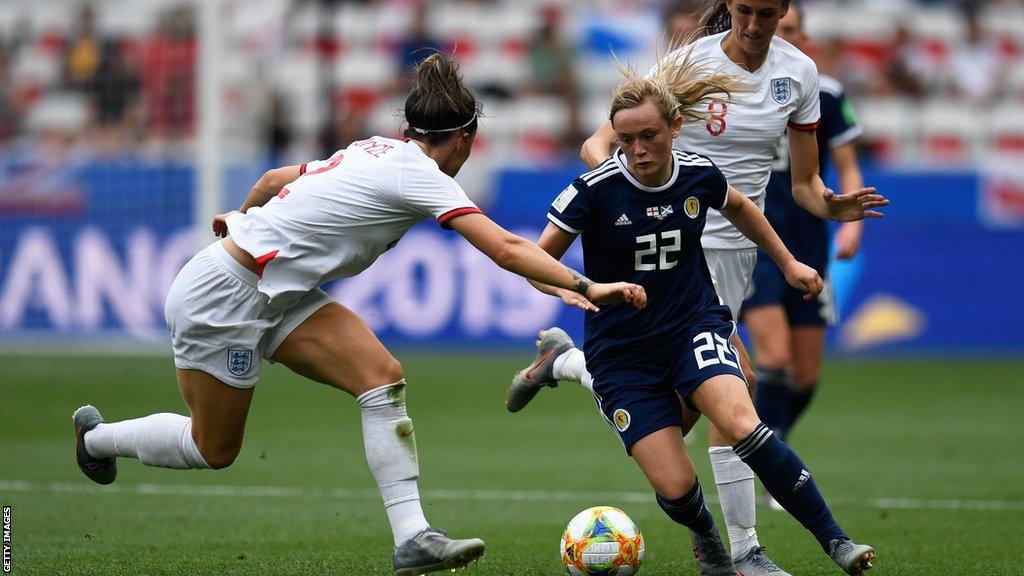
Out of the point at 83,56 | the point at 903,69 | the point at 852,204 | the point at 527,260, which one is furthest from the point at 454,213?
the point at 903,69

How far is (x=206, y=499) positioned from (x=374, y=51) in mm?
13000

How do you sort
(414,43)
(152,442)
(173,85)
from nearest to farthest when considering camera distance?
(152,442) → (173,85) → (414,43)

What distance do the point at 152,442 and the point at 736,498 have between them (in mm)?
2443

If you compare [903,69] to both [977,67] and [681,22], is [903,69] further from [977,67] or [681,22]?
[681,22]

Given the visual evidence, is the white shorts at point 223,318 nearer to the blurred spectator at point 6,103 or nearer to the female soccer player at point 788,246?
the female soccer player at point 788,246

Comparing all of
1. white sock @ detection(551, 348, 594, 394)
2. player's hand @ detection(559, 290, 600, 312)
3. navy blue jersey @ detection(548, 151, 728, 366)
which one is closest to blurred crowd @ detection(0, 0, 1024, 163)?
white sock @ detection(551, 348, 594, 394)

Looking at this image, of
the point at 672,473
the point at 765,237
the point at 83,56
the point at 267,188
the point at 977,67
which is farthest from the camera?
the point at 977,67

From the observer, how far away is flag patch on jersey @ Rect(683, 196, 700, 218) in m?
5.63

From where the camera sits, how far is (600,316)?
19.0ft

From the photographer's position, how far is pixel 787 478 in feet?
17.5

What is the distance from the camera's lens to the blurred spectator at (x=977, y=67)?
2084 centimetres

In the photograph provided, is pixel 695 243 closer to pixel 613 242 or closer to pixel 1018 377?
pixel 613 242

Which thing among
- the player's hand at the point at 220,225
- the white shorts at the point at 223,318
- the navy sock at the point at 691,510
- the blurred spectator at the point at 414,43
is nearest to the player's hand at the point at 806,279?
the navy sock at the point at 691,510

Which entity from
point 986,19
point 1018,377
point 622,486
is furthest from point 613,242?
point 986,19
